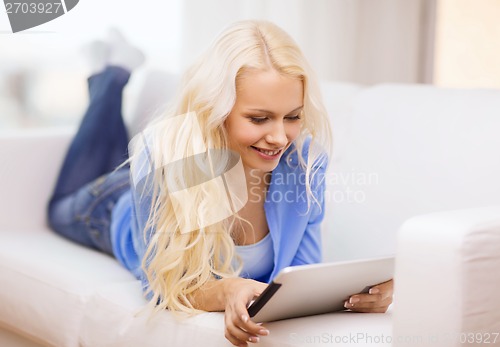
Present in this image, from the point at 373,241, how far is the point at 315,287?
52 cm

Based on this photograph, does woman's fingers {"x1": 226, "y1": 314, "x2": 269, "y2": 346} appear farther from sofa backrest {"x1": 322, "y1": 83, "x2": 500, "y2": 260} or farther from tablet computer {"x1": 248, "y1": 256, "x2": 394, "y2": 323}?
sofa backrest {"x1": 322, "y1": 83, "x2": 500, "y2": 260}

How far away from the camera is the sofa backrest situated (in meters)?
1.60

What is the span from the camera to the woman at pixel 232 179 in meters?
1.42

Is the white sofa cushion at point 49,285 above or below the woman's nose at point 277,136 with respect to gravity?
below

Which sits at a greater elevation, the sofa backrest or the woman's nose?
the woman's nose

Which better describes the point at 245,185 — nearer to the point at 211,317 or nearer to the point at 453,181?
the point at 211,317

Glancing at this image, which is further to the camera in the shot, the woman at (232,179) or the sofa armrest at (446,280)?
the woman at (232,179)

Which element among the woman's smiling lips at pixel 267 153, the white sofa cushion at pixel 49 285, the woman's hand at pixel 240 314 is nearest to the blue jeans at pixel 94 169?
the white sofa cushion at pixel 49 285

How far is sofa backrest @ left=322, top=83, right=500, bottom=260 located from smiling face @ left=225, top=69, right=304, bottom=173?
0.36m

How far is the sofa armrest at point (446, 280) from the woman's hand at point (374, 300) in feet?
0.60

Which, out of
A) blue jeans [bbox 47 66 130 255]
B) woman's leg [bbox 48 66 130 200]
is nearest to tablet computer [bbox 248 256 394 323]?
blue jeans [bbox 47 66 130 255]

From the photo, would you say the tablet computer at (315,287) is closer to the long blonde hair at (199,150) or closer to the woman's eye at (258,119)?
the long blonde hair at (199,150)

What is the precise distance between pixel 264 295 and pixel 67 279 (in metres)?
0.66

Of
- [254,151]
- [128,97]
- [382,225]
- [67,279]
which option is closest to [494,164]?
[382,225]
